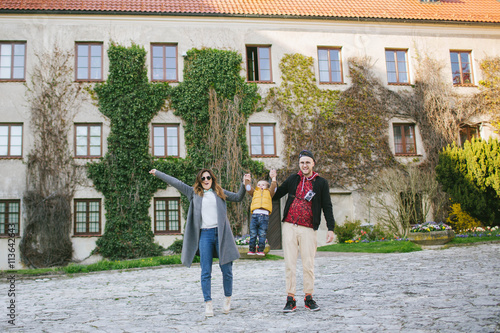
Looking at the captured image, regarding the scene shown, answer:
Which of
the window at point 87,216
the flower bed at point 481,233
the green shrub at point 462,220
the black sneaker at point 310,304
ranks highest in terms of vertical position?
the window at point 87,216

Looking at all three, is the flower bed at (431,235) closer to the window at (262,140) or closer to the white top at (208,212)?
the window at (262,140)

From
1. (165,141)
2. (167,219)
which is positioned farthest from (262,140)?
(167,219)

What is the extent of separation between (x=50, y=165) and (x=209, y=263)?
1527cm

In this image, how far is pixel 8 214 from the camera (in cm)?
1928

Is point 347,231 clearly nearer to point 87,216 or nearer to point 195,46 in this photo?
point 195,46

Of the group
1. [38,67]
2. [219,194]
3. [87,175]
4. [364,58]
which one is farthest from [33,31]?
[219,194]

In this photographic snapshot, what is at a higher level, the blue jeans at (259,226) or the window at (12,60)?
the window at (12,60)

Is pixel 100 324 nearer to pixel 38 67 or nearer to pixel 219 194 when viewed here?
pixel 219 194

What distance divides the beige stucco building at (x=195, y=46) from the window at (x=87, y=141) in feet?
0.19

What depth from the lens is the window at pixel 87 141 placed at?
2020 centimetres

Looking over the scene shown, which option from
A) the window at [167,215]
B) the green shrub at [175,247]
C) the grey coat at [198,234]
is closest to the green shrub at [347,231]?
the green shrub at [175,247]

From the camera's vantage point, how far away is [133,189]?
19.8 m

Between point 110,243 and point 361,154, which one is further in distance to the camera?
point 361,154

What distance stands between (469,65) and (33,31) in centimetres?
2079
